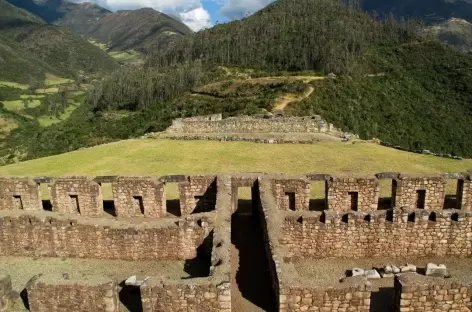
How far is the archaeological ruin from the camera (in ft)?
33.8

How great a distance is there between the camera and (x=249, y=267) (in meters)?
13.5

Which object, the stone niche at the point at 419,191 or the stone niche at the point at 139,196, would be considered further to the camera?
the stone niche at the point at 139,196

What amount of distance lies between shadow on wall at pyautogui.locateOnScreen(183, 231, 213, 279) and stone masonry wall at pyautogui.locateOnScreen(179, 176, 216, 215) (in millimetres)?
3691

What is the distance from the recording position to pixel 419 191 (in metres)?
17.5

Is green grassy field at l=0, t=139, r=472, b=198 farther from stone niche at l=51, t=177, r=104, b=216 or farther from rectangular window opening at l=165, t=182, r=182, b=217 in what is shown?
stone niche at l=51, t=177, r=104, b=216

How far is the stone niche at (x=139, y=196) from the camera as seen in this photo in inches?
715

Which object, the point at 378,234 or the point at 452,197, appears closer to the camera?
the point at 378,234

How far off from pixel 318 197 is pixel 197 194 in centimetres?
593

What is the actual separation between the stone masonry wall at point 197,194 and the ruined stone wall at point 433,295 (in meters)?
9.56

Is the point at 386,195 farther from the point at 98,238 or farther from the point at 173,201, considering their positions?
the point at 98,238

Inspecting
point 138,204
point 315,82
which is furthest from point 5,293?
point 315,82

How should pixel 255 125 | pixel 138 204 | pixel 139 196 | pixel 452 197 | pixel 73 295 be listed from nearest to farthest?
pixel 73 295 < pixel 139 196 < pixel 138 204 < pixel 452 197 < pixel 255 125

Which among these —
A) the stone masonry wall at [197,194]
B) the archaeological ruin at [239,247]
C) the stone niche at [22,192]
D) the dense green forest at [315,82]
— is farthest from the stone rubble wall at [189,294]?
the dense green forest at [315,82]

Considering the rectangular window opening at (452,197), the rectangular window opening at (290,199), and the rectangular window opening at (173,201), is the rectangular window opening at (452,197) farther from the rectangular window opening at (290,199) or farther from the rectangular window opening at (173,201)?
the rectangular window opening at (173,201)
